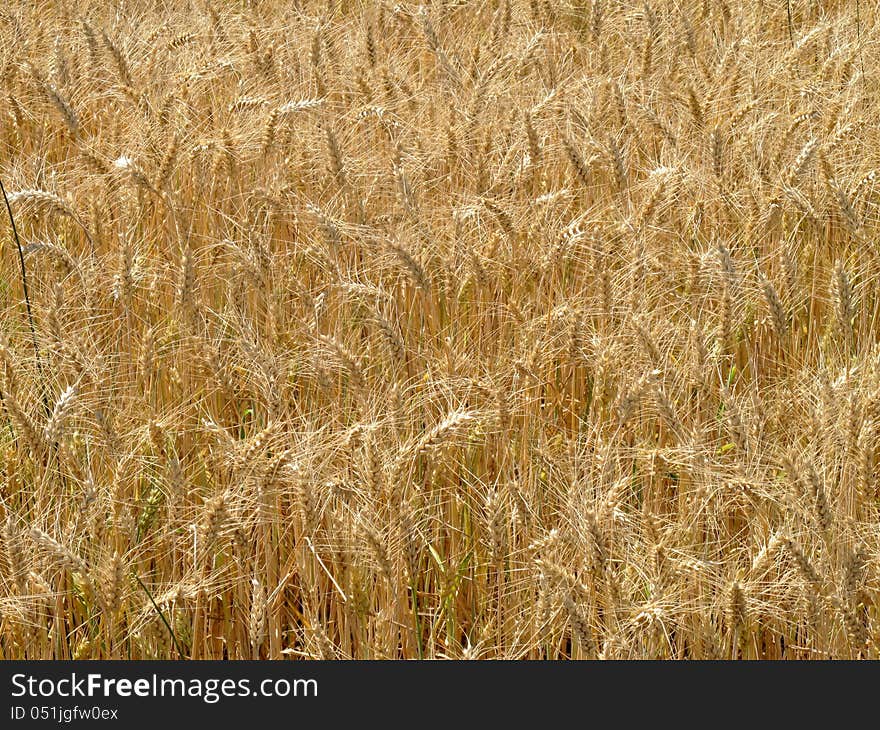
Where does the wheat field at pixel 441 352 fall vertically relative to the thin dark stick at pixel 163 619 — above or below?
above

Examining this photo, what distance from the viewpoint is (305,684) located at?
158cm

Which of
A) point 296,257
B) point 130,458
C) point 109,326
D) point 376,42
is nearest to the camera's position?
point 130,458

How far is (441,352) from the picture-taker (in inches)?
88.1

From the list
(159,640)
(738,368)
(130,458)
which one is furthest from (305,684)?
(738,368)

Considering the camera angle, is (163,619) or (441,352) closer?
(163,619)

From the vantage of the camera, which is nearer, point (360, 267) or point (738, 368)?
point (738, 368)

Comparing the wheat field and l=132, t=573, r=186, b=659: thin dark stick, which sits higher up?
the wheat field

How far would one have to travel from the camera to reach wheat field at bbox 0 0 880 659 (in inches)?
66.9

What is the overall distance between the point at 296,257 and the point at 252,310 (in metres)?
0.26

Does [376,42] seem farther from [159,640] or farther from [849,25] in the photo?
[159,640]

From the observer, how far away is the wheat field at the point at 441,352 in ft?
5.57

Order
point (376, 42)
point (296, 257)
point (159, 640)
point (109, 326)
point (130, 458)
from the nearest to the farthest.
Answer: point (159, 640) → point (130, 458) → point (109, 326) → point (296, 257) → point (376, 42)

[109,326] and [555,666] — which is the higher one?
[109,326]

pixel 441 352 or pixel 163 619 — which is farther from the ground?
pixel 441 352
